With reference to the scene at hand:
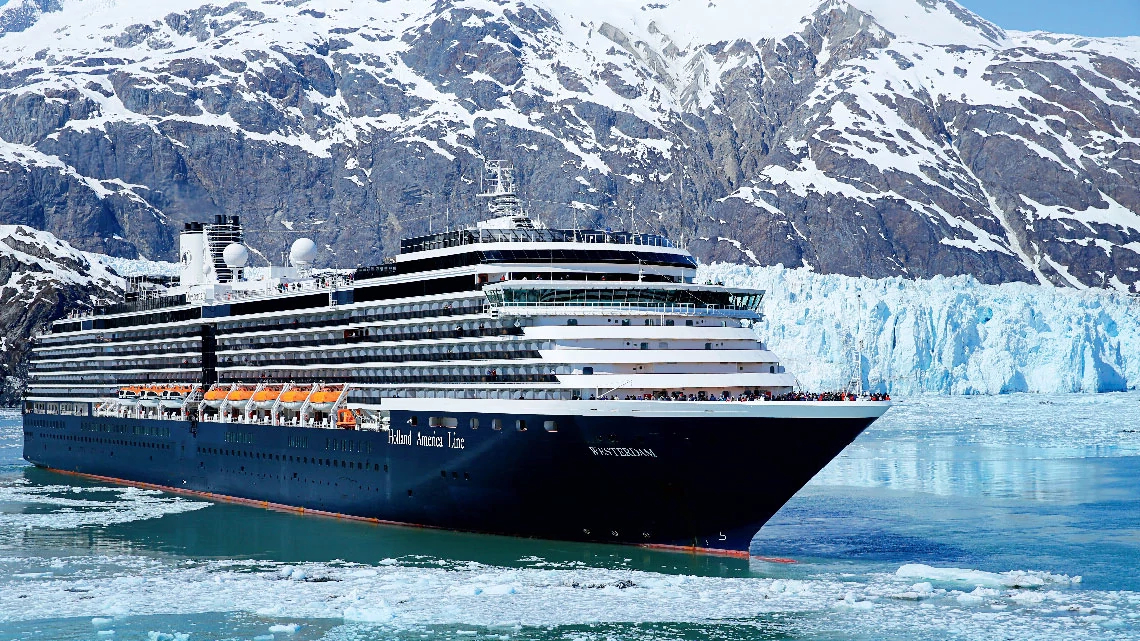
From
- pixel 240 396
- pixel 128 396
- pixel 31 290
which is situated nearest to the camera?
pixel 240 396

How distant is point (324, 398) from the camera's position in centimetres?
4881

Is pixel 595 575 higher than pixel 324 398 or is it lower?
lower

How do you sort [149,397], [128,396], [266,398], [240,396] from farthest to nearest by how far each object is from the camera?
1. [128,396]
2. [149,397]
3. [240,396]
4. [266,398]

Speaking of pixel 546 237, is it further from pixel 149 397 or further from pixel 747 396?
pixel 149 397

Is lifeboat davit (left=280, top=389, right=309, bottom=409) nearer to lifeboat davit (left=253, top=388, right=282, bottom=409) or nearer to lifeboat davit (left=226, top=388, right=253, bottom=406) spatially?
lifeboat davit (left=253, top=388, right=282, bottom=409)

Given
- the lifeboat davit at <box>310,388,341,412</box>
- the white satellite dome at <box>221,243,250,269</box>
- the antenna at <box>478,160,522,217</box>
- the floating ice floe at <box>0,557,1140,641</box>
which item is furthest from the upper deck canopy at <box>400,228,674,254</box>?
the white satellite dome at <box>221,243,250,269</box>

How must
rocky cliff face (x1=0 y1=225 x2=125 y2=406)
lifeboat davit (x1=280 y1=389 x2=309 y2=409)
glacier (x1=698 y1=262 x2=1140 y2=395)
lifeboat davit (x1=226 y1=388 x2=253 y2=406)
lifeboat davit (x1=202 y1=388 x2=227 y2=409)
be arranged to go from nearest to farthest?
lifeboat davit (x1=280 y1=389 x2=309 y2=409) → lifeboat davit (x1=226 y1=388 x2=253 y2=406) → lifeboat davit (x1=202 y1=388 x2=227 y2=409) → glacier (x1=698 y1=262 x2=1140 y2=395) → rocky cliff face (x1=0 y1=225 x2=125 y2=406)

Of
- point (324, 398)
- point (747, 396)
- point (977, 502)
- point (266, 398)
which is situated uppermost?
point (266, 398)

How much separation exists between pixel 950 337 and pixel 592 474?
83280mm

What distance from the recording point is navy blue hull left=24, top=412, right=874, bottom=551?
122ft

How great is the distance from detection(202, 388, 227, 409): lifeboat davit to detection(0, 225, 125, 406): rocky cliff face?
90.6 m

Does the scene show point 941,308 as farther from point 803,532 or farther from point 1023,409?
point 803,532

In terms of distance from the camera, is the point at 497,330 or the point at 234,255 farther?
the point at 234,255

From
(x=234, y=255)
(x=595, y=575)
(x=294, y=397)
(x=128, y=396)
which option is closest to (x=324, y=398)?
(x=294, y=397)
